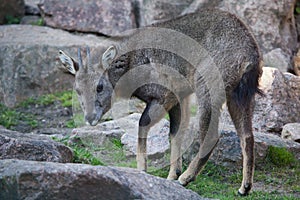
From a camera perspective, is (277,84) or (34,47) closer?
(277,84)

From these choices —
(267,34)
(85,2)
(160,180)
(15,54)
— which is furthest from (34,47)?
(160,180)

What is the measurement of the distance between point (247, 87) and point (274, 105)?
258cm

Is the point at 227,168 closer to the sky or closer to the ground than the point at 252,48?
closer to the ground

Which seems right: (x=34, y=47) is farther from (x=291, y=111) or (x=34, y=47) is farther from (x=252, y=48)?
(x=252, y=48)

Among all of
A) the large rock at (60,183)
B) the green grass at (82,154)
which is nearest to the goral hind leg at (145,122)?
the green grass at (82,154)

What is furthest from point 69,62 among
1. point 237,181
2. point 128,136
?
point 237,181

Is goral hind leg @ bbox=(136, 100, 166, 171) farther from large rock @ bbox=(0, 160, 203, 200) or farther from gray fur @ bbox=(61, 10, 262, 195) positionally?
large rock @ bbox=(0, 160, 203, 200)

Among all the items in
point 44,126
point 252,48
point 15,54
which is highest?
point 252,48

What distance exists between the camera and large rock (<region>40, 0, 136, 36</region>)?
14.2 meters

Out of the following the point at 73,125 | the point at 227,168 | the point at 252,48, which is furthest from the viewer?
the point at 73,125

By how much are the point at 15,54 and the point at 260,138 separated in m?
5.85

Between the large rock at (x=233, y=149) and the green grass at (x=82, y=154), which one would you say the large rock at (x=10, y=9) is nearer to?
the green grass at (x=82, y=154)

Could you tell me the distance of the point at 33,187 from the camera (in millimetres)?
5465

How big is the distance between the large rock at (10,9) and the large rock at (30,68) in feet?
5.91
